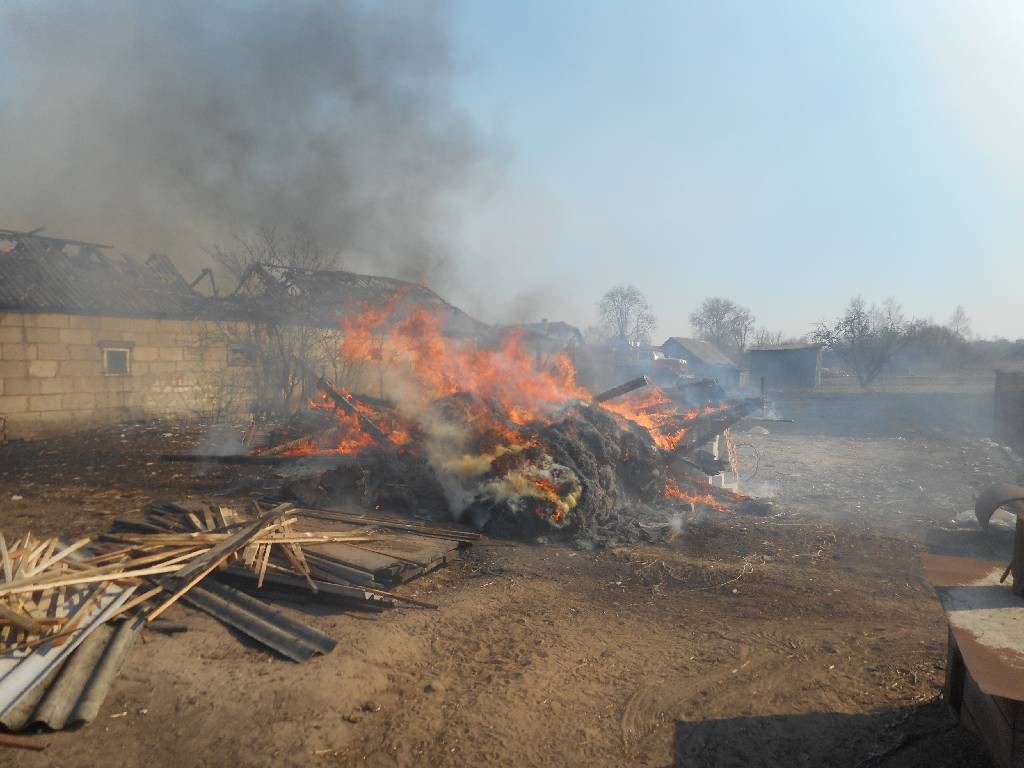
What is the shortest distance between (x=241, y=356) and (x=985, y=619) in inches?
846

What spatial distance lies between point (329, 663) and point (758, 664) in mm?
3529

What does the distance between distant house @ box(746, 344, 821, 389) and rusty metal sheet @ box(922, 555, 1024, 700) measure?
147 feet

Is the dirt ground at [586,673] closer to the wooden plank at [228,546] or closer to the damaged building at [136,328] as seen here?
the wooden plank at [228,546]

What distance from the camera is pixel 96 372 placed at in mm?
17547

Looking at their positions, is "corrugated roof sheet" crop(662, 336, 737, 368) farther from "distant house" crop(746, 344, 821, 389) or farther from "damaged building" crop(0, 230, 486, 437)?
"damaged building" crop(0, 230, 486, 437)

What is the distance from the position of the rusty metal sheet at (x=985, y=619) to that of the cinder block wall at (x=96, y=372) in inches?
791

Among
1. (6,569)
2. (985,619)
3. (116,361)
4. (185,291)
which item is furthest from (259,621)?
(185,291)

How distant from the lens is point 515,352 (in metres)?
14.4

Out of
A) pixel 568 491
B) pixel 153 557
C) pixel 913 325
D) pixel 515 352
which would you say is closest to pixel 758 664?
pixel 568 491

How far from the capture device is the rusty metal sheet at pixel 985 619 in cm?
268

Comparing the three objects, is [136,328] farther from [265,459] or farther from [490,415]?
[490,415]

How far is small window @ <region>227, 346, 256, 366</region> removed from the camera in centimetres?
2061

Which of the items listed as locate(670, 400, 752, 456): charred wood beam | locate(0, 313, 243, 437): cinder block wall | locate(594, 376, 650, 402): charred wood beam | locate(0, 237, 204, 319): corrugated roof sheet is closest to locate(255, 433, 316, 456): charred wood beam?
locate(594, 376, 650, 402): charred wood beam

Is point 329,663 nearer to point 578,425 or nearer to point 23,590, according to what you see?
point 23,590
